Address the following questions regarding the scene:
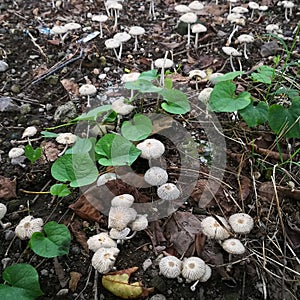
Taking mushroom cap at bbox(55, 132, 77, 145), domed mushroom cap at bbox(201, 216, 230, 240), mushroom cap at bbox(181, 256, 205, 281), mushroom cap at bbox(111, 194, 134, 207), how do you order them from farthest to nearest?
mushroom cap at bbox(55, 132, 77, 145) < mushroom cap at bbox(111, 194, 134, 207) < domed mushroom cap at bbox(201, 216, 230, 240) < mushroom cap at bbox(181, 256, 205, 281)

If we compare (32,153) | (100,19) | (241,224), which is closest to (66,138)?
(32,153)

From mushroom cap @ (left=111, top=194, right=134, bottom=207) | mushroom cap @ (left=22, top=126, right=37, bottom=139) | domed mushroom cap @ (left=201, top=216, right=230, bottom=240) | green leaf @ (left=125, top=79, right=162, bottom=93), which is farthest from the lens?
mushroom cap @ (left=22, top=126, right=37, bottom=139)

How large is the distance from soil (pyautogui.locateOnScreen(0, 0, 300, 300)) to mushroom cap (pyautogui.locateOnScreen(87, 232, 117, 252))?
13 cm

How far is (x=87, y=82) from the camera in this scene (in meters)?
3.68

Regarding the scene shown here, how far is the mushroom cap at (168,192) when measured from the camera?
241 centimetres

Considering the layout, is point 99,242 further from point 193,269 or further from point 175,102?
point 175,102

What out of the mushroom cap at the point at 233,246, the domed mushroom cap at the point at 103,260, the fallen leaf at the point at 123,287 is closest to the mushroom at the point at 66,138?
the domed mushroom cap at the point at 103,260

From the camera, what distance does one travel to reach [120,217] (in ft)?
7.32

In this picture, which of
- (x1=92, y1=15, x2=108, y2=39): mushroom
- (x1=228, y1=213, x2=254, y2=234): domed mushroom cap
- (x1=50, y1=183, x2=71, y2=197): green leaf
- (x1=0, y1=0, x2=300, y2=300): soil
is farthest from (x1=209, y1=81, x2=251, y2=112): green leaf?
(x1=92, y1=15, x2=108, y2=39): mushroom

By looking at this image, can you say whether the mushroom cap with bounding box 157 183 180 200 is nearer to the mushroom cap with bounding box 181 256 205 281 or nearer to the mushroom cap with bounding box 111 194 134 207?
the mushroom cap with bounding box 111 194 134 207

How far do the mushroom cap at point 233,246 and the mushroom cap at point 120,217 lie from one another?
0.54m

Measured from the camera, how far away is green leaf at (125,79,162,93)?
2.76m

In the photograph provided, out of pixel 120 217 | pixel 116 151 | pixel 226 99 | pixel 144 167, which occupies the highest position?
pixel 226 99

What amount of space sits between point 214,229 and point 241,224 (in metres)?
0.17
